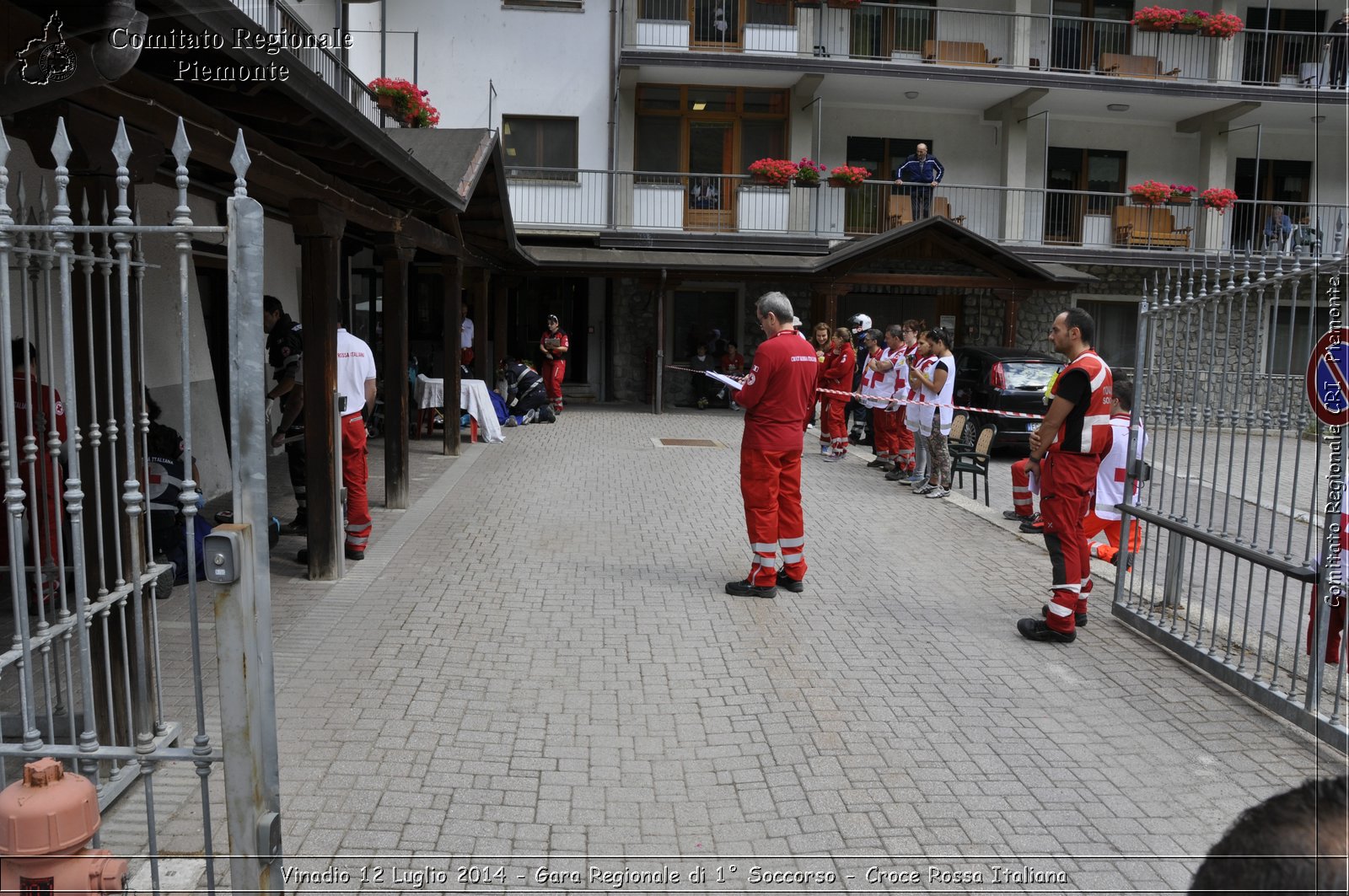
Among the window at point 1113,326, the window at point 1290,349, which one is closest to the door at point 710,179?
the window at point 1113,326

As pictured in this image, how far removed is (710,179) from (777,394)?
17.3 m

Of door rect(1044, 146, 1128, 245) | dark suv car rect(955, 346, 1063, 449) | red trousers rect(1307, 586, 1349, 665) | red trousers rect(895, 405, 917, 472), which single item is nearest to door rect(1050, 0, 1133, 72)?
door rect(1044, 146, 1128, 245)

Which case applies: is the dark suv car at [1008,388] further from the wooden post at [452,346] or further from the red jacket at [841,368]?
the wooden post at [452,346]

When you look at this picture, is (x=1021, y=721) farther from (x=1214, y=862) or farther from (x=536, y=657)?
(x=1214, y=862)

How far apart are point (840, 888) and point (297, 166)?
522 centimetres

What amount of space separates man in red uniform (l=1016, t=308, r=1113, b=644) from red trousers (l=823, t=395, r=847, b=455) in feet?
26.1

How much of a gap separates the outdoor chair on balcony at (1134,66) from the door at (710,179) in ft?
27.1

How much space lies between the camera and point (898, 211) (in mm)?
23406

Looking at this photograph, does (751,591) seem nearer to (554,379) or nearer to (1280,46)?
(554,379)

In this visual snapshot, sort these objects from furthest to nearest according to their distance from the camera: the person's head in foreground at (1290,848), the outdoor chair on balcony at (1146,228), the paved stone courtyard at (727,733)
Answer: the outdoor chair on balcony at (1146,228)
the paved stone courtyard at (727,733)
the person's head in foreground at (1290,848)

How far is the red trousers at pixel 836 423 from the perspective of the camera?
14.8m

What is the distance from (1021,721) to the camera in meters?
5.22

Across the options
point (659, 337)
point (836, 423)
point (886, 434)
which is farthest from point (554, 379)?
point (886, 434)

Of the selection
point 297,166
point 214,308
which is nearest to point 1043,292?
point 214,308
